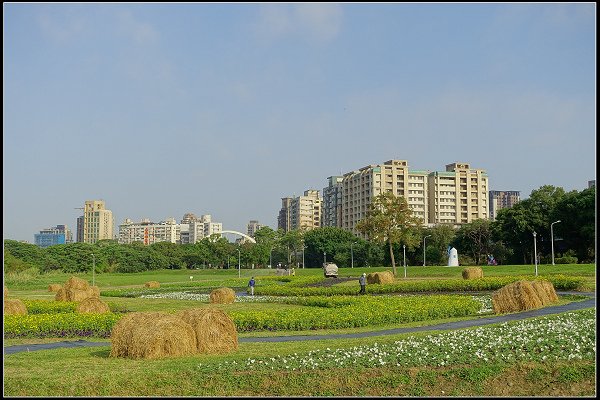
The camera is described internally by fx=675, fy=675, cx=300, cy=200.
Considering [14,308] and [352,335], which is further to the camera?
[14,308]

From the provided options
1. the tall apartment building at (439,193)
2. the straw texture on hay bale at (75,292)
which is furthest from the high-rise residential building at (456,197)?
the straw texture on hay bale at (75,292)

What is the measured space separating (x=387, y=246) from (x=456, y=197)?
8415 centimetres

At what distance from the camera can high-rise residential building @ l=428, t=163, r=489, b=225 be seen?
178m

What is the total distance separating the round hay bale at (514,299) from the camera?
24.5 meters

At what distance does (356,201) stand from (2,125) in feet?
560

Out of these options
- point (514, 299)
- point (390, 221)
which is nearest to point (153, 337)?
point (514, 299)

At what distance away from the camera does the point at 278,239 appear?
133m

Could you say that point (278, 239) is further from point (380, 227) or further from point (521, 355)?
point (521, 355)

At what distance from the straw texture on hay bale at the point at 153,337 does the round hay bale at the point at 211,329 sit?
20 centimetres

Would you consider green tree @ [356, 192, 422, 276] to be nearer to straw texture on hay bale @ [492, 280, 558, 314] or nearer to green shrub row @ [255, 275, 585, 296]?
green shrub row @ [255, 275, 585, 296]

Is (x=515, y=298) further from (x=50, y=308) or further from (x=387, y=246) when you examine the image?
(x=387, y=246)

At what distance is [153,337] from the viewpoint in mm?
14984

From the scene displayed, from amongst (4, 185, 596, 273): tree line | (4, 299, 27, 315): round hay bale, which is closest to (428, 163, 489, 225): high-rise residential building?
(4, 185, 596, 273): tree line

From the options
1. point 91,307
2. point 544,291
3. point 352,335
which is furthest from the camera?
point 91,307
